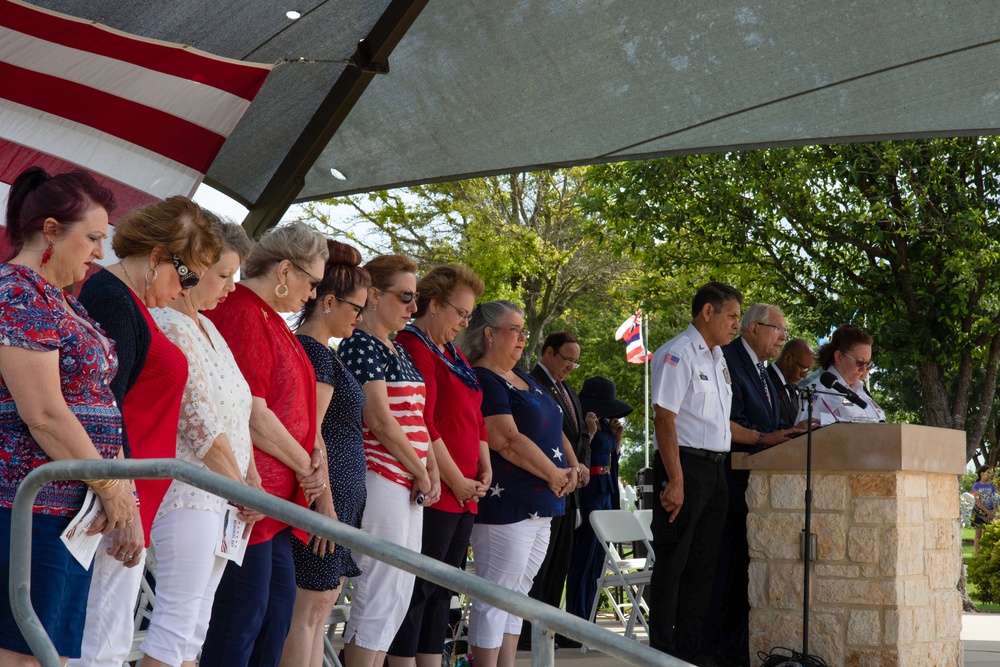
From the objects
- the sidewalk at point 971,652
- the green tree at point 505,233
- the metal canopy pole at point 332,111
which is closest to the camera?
the metal canopy pole at point 332,111

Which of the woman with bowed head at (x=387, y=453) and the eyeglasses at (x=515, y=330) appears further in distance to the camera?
the eyeglasses at (x=515, y=330)

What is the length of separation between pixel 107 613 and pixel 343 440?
1350 millimetres

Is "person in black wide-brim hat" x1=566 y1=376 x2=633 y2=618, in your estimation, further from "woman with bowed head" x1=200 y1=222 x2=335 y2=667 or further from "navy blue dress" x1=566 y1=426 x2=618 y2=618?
"woman with bowed head" x1=200 y1=222 x2=335 y2=667

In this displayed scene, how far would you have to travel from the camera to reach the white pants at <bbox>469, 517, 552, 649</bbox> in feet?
16.0

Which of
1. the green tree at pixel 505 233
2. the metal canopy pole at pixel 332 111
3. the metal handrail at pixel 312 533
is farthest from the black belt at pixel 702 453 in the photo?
the green tree at pixel 505 233

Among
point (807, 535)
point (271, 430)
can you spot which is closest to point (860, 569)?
point (807, 535)

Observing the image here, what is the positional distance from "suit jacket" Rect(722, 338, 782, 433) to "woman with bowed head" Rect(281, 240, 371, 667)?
309cm

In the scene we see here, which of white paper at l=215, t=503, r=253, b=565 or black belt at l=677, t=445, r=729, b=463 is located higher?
black belt at l=677, t=445, r=729, b=463

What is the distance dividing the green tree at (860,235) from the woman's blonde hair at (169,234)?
9523 millimetres

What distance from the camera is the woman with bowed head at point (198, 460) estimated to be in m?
3.00

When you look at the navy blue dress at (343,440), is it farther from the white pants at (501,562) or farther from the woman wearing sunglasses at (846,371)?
the woman wearing sunglasses at (846,371)

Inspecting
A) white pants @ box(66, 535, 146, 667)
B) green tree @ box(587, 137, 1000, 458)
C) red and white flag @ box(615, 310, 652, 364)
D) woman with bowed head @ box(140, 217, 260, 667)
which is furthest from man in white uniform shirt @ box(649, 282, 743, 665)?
red and white flag @ box(615, 310, 652, 364)

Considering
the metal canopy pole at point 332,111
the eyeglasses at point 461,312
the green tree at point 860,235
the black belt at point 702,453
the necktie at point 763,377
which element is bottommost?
the black belt at point 702,453

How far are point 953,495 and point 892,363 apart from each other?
5571 millimetres
